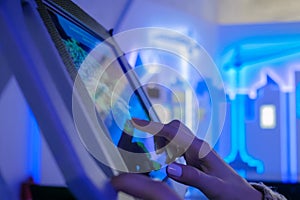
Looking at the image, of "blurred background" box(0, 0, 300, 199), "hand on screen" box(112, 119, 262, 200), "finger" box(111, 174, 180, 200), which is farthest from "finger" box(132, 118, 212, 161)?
"blurred background" box(0, 0, 300, 199)

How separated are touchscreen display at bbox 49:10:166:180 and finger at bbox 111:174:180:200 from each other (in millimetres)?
101

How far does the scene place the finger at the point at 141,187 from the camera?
357 mm

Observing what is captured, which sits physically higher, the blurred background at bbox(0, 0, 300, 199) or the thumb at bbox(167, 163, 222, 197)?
the blurred background at bbox(0, 0, 300, 199)

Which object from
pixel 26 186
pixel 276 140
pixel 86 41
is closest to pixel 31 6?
pixel 86 41

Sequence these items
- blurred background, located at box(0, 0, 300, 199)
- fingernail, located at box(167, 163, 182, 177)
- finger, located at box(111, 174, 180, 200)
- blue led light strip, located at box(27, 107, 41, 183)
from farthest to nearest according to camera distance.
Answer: blurred background, located at box(0, 0, 300, 199) → blue led light strip, located at box(27, 107, 41, 183) → fingernail, located at box(167, 163, 182, 177) → finger, located at box(111, 174, 180, 200)

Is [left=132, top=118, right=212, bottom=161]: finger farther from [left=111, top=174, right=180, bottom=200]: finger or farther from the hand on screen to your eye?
[left=111, top=174, right=180, bottom=200]: finger

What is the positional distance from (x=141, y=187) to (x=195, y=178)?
0.16 m

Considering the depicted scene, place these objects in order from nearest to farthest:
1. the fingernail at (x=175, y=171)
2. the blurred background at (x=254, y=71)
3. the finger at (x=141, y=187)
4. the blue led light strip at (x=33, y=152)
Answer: the finger at (x=141, y=187)
the fingernail at (x=175, y=171)
the blue led light strip at (x=33, y=152)
the blurred background at (x=254, y=71)

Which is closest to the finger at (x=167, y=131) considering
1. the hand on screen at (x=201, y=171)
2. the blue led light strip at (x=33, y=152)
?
the hand on screen at (x=201, y=171)

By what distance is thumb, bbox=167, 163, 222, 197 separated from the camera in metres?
0.46

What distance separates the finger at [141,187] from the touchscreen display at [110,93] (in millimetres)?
101

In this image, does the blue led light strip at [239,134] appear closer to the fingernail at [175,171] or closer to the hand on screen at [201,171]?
the hand on screen at [201,171]

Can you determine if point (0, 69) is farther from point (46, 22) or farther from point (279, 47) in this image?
point (279, 47)

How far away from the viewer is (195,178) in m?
0.50
